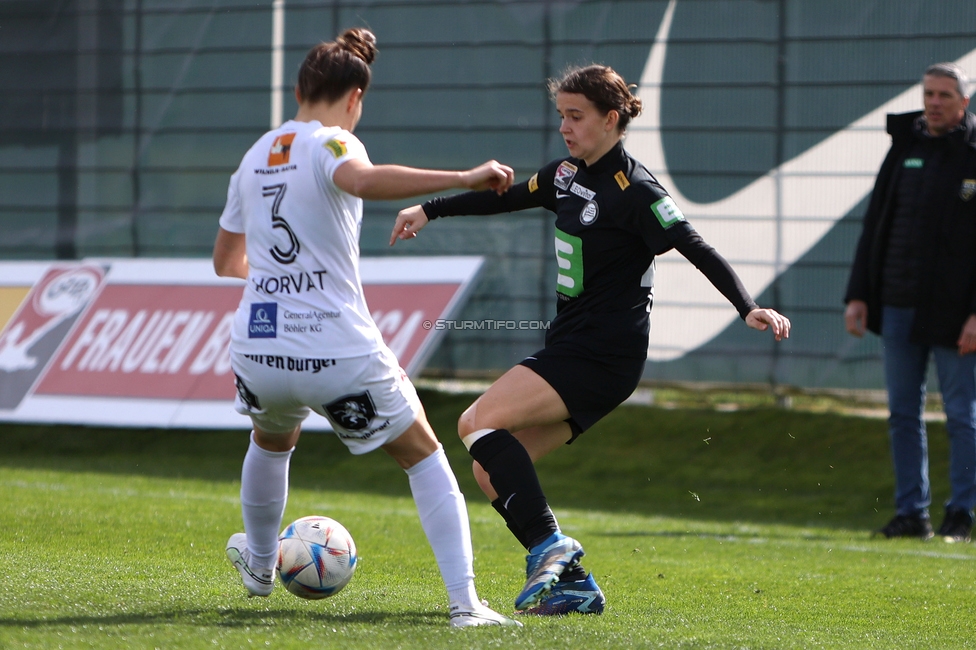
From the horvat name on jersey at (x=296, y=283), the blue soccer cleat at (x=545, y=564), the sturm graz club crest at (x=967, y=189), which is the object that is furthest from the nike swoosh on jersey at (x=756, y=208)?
the horvat name on jersey at (x=296, y=283)

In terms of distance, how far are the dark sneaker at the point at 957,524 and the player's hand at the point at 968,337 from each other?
0.84m

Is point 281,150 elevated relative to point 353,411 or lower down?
elevated

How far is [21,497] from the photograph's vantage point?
6660mm

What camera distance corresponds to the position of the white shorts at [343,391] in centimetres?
346

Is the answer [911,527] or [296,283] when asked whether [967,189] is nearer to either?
[911,527]

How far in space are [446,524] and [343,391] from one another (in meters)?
0.52

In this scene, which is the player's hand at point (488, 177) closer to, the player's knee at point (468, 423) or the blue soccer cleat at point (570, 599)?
the player's knee at point (468, 423)

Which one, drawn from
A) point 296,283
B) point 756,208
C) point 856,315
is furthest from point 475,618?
point 756,208

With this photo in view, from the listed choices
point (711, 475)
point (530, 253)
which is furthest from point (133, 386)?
point (711, 475)

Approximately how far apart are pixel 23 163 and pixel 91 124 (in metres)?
0.72

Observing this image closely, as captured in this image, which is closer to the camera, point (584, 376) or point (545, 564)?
point (545, 564)

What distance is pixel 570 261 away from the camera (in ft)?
14.0

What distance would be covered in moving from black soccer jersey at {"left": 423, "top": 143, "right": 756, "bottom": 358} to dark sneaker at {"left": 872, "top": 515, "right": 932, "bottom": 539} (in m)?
2.92

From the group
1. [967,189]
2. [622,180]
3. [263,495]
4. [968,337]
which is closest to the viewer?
[263,495]
